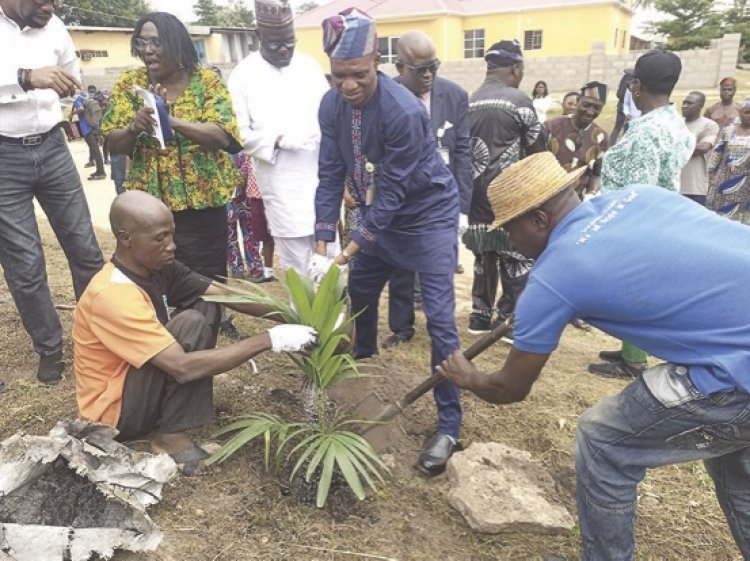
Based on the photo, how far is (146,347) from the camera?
2.41 meters

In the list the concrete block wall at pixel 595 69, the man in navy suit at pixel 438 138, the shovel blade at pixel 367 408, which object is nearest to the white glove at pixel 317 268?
the shovel blade at pixel 367 408

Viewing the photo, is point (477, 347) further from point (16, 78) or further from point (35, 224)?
point (16, 78)

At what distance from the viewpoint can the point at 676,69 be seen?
343 cm

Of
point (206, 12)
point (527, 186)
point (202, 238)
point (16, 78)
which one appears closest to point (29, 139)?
point (16, 78)

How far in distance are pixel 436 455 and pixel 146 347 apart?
1388mm

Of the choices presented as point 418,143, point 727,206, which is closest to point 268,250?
point 418,143

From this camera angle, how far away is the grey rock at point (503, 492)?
2.54 metres

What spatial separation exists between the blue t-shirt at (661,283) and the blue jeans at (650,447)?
0.08 metres

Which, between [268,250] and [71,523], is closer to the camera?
[71,523]

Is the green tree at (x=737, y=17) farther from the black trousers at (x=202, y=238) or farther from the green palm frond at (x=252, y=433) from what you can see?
the green palm frond at (x=252, y=433)

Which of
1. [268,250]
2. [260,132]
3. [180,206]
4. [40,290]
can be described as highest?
[260,132]

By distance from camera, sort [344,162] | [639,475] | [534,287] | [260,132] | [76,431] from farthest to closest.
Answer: [260,132] < [344,162] < [76,431] < [639,475] < [534,287]

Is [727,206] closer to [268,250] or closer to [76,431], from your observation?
[268,250]

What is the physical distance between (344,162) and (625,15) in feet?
111
